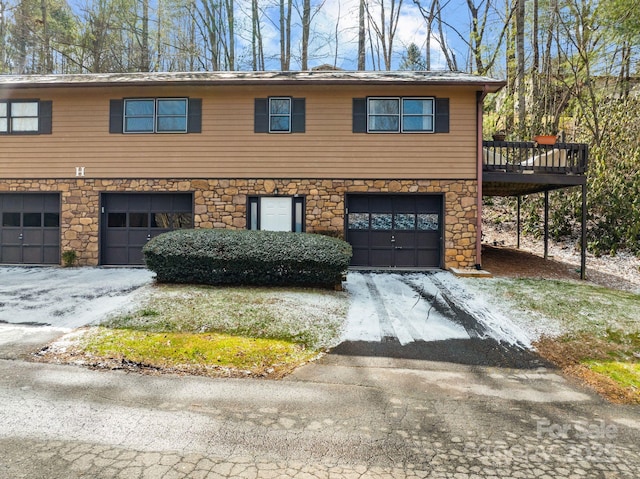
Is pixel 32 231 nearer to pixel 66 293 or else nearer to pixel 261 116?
pixel 66 293

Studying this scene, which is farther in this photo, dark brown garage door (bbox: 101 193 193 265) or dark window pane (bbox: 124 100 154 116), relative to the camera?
dark brown garage door (bbox: 101 193 193 265)

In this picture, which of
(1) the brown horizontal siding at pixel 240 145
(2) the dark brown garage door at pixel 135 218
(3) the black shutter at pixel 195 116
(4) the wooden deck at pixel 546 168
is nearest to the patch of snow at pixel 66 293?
(2) the dark brown garage door at pixel 135 218

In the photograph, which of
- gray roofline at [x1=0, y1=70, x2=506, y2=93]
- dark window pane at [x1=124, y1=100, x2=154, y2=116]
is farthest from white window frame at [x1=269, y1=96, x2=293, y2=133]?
dark window pane at [x1=124, y1=100, x2=154, y2=116]

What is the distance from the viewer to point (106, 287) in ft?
26.1

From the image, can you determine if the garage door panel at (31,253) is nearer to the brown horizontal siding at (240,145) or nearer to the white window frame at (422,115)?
the brown horizontal siding at (240,145)

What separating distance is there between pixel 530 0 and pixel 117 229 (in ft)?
72.7

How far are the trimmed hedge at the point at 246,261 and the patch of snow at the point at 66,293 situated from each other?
3.16 ft

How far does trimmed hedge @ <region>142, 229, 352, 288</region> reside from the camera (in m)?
7.80

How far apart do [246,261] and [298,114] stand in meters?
4.89

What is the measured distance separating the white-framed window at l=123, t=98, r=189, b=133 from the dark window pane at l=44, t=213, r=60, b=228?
325 cm

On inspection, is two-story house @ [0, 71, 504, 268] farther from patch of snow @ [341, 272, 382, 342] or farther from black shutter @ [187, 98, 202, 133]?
patch of snow @ [341, 272, 382, 342]

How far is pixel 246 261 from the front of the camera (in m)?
7.82

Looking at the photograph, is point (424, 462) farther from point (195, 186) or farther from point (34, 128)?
point (34, 128)

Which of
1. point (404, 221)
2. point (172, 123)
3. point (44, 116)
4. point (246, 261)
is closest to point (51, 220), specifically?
point (44, 116)
